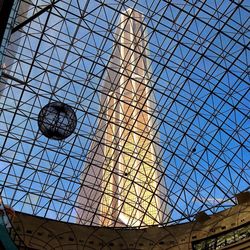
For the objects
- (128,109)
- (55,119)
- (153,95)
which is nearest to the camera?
(55,119)

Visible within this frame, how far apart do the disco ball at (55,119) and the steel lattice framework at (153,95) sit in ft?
13.7

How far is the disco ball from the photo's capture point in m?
34.0

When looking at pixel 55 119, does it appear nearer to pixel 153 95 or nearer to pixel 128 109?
pixel 128 109

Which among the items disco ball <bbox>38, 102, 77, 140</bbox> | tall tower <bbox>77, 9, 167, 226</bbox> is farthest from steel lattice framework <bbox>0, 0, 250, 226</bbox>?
disco ball <bbox>38, 102, 77, 140</bbox>

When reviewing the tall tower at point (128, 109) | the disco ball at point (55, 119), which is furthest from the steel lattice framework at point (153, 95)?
the disco ball at point (55, 119)

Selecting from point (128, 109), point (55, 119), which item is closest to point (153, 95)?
point (128, 109)

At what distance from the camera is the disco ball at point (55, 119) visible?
112 feet

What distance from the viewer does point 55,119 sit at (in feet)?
112

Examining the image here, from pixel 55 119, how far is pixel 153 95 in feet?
41.8

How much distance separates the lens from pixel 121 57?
137 ft

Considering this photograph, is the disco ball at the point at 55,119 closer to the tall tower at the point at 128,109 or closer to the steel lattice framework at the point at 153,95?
the steel lattice framework at the point at 153,95

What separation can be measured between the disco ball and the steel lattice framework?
419 cm

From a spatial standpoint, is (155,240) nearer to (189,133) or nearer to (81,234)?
(81,234)

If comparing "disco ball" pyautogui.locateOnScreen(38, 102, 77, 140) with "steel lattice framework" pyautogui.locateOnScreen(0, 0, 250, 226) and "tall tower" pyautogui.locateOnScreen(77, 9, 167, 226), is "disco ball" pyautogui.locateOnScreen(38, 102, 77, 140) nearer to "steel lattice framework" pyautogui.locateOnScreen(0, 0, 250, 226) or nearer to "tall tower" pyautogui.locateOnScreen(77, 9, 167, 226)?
"steel lattice framework" pyautogui.locateOnScreen(0, 0, 250, 226)
